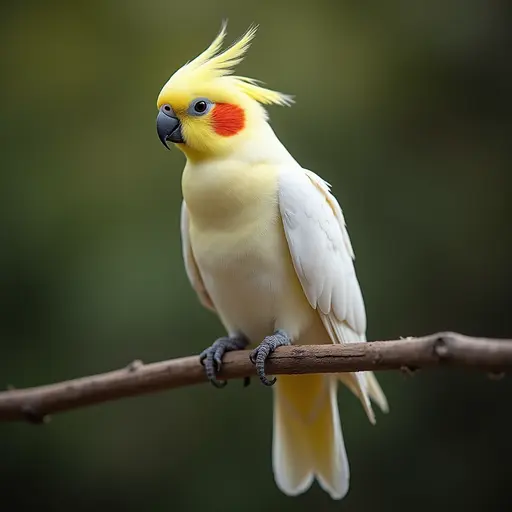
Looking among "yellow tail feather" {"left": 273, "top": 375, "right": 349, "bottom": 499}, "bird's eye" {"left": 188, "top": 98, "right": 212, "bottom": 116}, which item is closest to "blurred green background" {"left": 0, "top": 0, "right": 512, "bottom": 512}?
"yellow tail feather" {"left": 273, "top": 375, "right": 349, "bottom": 499}

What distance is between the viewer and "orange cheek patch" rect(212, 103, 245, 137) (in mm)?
1354

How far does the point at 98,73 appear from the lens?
7.66ft

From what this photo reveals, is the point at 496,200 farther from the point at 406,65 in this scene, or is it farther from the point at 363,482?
the point at 363,482

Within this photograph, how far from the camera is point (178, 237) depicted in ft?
7.18

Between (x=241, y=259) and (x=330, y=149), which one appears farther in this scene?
(x=330, y=149)

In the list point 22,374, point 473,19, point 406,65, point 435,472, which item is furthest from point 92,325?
point 473,19

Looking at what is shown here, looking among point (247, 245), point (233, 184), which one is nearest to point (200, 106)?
point (233, 184)

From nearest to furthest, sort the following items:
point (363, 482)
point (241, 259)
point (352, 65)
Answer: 1. point (241, 259)
2. point (363, 482)
3. point (352, 65)

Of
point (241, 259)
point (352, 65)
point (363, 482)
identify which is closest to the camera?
point (241, 259)

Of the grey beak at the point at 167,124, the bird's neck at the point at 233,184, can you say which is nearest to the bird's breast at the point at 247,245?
the bird's neck at the point at 233,184

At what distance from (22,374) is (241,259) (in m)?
1.14

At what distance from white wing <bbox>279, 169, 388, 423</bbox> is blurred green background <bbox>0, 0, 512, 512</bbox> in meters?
0.67

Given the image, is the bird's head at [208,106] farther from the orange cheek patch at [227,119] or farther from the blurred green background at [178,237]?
the blurred green background at [178,237]

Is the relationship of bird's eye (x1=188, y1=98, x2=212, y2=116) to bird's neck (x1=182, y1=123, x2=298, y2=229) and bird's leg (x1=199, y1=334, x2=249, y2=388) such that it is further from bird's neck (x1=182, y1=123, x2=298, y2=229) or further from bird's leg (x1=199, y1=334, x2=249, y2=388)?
bird's leg (x1=199, y1=334, x2=249, y2=388)
